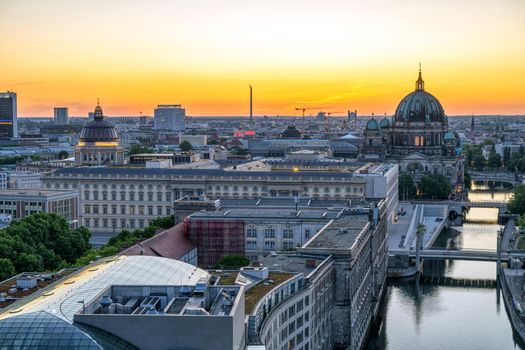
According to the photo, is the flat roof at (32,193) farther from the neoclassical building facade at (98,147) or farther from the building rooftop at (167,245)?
the neoclassical building facade at (98,147)

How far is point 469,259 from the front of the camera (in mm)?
82750

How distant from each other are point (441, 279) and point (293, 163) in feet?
146

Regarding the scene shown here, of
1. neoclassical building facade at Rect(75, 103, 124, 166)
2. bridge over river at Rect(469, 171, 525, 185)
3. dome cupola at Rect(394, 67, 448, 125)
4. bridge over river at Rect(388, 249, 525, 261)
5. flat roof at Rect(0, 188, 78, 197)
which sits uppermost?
dome cupola at Rect(394, 67, 448, 125)

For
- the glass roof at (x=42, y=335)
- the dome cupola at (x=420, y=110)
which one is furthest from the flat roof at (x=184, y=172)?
the dome cupola at (x=420, y=110)

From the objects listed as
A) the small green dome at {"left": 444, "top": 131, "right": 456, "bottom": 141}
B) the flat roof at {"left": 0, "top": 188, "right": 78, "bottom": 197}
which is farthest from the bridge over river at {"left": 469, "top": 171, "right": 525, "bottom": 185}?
the flat roof at {"left": 0, "top": 188, "right": 78, "bottom": 197}

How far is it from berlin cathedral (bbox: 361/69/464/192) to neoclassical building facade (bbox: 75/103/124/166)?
2166 inches

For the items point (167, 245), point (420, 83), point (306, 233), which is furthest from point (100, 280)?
point (420, 83)

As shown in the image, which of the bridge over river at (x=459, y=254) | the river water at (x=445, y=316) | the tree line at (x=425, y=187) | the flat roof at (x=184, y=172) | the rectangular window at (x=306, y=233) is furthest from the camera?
the tree line at (x=425, y=187)

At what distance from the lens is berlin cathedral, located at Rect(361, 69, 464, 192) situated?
161m

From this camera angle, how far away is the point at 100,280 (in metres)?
37.8

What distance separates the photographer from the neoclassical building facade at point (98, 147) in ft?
395

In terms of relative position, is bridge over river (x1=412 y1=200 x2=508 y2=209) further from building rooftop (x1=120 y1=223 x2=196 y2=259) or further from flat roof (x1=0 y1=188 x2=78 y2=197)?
building rooftop (x1=120 y1=223 x2=196 y2=259)

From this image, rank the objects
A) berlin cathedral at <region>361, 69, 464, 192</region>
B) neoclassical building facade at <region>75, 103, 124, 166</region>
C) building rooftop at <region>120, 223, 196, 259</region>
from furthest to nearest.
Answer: berlin cathedral at <region>361, 69, 464, 192</region> < neoclassical building facade at <region>75, 103, 124, 166</region> < building rooftop at <region>120, 223, 196, 259</region>

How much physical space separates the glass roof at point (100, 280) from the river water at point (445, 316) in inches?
826
